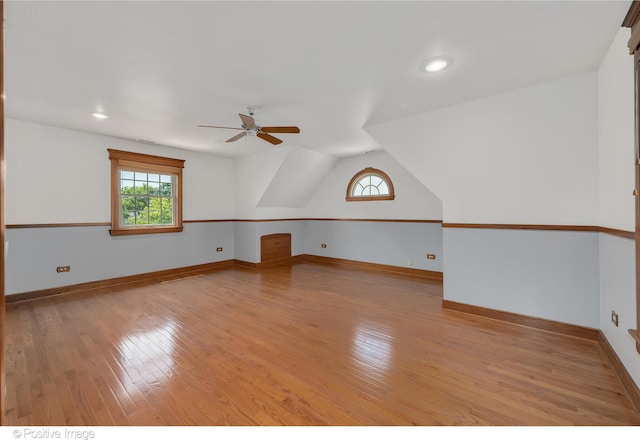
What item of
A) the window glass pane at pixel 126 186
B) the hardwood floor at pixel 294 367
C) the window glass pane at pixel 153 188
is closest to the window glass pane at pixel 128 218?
the window glass pane at pixel 126 186

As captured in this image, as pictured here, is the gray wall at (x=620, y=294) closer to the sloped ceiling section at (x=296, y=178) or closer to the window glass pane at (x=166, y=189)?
the sloped ceiling section at (x=296, y=178)

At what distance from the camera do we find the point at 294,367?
2037 millimetres

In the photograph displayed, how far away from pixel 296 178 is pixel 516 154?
376 centimetres

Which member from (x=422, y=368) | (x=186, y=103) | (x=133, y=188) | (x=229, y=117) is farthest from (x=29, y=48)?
(x=422, y=368)

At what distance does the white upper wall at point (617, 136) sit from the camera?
1.73m

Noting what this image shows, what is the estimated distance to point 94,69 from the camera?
222 cm

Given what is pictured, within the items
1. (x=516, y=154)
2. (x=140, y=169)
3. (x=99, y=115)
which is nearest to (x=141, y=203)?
(x=140, y=169)

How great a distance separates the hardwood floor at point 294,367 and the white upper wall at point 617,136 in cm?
117

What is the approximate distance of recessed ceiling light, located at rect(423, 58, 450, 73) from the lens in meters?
2.10

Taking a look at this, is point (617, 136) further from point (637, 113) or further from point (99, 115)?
point (99, 115)

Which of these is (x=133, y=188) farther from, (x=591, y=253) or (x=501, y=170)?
(x=591, y=253)

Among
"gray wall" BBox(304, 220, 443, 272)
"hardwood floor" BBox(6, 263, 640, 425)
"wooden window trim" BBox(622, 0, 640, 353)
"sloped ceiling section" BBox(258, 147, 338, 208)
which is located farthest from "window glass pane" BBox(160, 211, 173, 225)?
"wooden window trim" BBox(622, 0, 640, 353)

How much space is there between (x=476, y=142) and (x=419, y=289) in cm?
225

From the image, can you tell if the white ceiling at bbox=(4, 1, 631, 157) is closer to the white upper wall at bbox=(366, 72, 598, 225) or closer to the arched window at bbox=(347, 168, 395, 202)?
the white upper wall at bbox=(366, 72, 598, 225)
